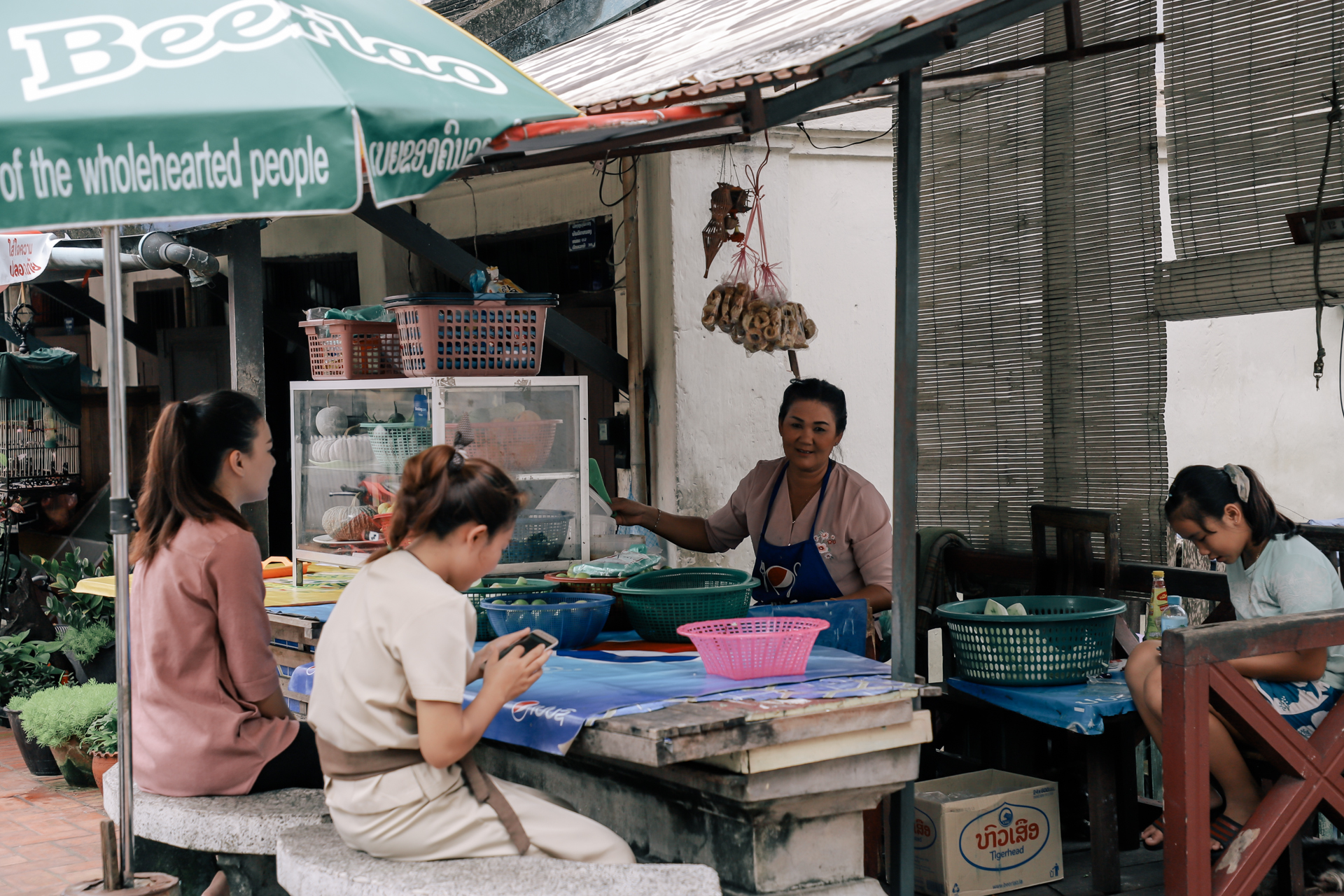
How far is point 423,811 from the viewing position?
9.50 feet

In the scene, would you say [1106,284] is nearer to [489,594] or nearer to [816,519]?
[816,519]

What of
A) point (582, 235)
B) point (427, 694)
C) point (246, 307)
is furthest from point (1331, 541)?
point (246, 307)

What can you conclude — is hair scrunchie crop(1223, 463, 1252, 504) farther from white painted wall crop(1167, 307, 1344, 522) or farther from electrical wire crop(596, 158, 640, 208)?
white painted wall crop(1167, 307, 1344, 522)

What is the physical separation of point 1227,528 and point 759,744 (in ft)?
6.44

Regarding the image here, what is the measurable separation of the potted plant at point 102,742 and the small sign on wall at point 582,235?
3.53 meters

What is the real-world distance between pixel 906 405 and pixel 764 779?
3.41ft

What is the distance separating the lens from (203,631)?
11.8ft

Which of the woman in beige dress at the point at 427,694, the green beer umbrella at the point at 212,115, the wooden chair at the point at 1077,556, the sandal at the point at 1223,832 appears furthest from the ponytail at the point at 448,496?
the wooden chair at the point at 1077,556

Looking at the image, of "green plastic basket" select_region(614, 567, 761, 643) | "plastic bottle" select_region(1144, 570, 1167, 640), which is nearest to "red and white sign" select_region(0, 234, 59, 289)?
"green plastic basket" select_region(614, 567, 761, 643)

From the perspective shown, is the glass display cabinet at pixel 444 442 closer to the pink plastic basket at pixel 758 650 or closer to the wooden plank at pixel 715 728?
the pink plastic basket at pixel 758 650

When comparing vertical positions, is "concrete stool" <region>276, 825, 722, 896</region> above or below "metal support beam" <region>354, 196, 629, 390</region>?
below

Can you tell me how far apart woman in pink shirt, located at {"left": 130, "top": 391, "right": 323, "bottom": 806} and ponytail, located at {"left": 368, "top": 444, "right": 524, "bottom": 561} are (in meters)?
0.79

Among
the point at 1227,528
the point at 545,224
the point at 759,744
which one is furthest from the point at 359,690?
the point at 545,224

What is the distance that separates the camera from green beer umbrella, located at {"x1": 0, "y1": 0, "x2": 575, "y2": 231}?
2.46 m
